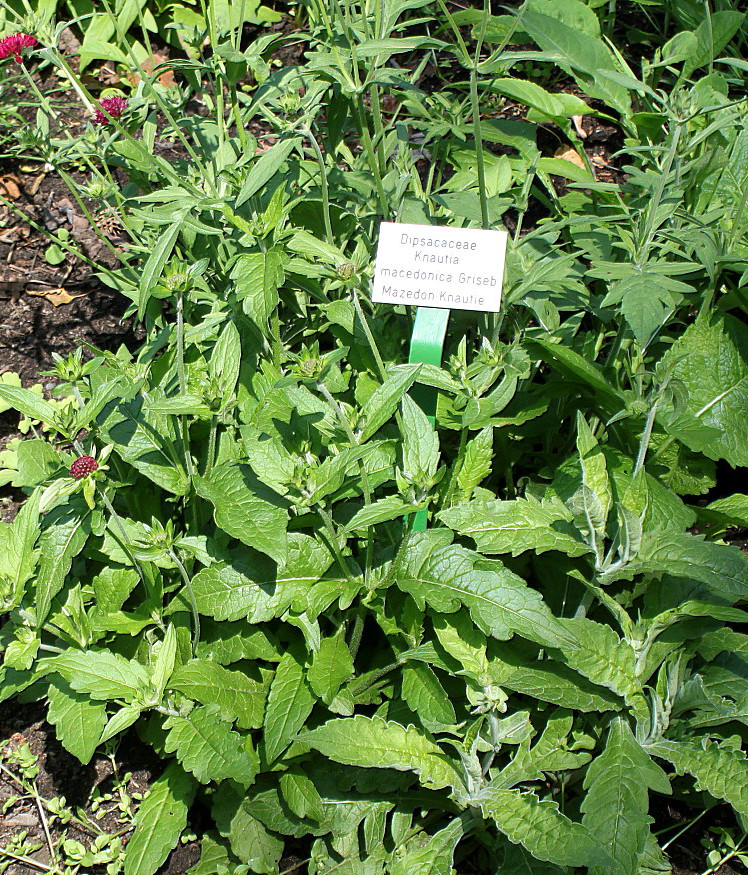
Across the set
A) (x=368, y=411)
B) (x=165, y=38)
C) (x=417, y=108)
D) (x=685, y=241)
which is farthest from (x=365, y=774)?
(x=165, y=38)

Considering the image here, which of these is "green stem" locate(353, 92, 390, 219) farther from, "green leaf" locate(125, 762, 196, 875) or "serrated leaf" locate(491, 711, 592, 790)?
"green leaf" locate(125, 762, 196, 875)

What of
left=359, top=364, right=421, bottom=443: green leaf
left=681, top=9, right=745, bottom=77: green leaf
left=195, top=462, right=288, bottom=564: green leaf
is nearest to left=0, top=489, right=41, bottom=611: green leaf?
left=195, top=462, right=288, bottom=564: green leaf

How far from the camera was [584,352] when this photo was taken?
243 centimetres

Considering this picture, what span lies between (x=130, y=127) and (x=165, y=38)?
211 centimetres

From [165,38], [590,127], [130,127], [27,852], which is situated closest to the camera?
[27,852]

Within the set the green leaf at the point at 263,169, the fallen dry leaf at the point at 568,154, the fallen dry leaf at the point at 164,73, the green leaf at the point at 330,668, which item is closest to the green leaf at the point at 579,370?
the green leaf at the point at 263,169

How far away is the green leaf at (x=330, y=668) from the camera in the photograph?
1.96 meters

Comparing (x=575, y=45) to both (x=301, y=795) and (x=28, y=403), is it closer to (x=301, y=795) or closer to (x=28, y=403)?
(x=28, y=403)

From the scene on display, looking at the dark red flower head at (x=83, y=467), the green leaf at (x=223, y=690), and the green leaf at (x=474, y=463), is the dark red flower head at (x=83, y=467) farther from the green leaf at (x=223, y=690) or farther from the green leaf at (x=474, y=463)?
the green leaf at (x=474, y=463)

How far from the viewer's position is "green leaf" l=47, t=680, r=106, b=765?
1.99 metres

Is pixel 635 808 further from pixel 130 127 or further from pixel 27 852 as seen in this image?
pixel 130 127

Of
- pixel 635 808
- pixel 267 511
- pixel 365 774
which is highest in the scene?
pixel 267 511

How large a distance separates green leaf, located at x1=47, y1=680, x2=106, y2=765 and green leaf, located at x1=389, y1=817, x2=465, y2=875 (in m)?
0.83

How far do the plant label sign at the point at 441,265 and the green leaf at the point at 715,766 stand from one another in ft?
3.97
